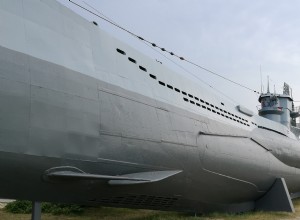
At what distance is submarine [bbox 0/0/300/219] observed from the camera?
14.6ft

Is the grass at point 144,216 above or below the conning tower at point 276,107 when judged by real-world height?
below

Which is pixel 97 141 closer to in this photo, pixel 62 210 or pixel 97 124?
pixel 97 124

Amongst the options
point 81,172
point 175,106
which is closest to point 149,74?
point 175,106

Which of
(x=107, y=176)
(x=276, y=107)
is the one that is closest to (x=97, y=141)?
(x=107, y=176)

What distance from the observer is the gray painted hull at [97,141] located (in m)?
4.37

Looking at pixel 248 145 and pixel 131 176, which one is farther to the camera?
pixel 248 145

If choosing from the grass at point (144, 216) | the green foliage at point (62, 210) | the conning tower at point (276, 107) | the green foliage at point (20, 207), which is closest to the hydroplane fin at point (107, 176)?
the grass at point (144, 216)

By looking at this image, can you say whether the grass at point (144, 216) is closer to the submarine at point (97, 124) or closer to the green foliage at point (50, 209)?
the green foliage at point (50, 209)

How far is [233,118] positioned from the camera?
34.3 feet

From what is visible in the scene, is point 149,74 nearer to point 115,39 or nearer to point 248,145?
point 115,39

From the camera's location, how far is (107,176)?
5.14 metres

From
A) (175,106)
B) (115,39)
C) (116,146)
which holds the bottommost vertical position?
(116,146)

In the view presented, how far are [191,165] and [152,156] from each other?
139cm

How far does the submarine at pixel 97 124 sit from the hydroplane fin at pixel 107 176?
0.05 ft
